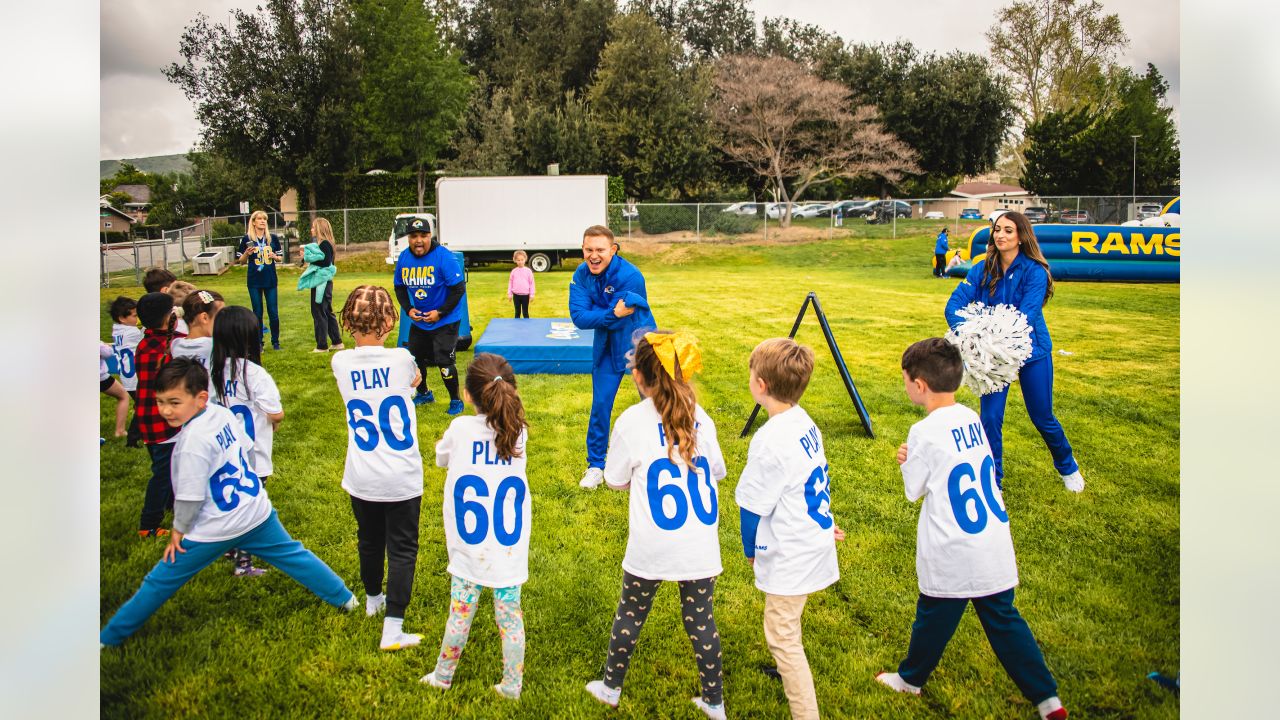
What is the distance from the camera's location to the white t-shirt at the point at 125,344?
4.06m

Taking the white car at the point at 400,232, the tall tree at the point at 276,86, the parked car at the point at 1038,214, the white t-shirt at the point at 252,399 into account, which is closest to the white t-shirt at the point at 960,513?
the white t-shirt at the point at 252,399

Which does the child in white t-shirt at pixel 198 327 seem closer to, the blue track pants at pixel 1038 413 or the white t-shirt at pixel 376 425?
the white t-shirt at pixel 376 425

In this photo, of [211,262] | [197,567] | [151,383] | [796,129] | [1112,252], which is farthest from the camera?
[1112,252]

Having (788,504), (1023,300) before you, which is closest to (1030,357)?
(1023,300)

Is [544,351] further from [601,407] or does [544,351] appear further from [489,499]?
[489,499]

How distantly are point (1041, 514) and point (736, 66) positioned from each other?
119 inches

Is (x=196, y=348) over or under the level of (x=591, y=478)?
over

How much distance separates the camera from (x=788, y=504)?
95.3 inches

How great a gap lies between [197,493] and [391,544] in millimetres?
654

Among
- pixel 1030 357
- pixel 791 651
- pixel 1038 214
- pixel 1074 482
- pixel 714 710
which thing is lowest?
pixel 714 710

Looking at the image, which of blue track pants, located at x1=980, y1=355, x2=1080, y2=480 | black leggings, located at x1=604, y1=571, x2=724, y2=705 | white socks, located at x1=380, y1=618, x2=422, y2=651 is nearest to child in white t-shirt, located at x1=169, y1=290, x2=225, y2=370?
white socks, located at x1=380, y1=618, x2=422, y2=651

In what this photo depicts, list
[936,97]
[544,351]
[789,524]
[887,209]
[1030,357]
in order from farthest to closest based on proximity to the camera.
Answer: [887,209]
[544,351]
[936,97]
[1030,357]
[789,524]
